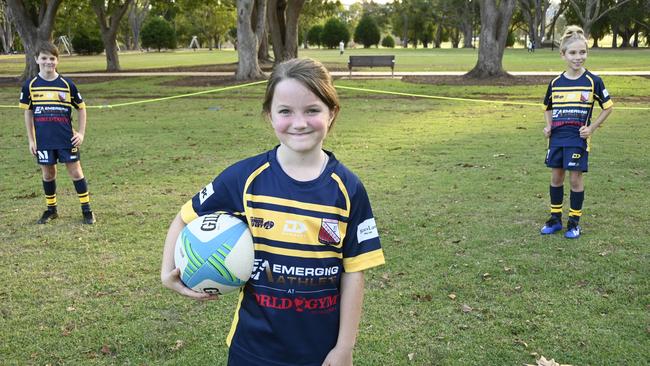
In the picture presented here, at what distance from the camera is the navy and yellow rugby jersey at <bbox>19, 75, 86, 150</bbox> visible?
6953 mm

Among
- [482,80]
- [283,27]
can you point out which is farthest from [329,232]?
[283,27]

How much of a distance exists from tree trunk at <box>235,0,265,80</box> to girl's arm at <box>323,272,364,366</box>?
24601 mm

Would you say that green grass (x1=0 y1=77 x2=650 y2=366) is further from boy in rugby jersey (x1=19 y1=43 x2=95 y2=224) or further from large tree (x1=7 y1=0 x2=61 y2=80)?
large tree (x1=7 y1=0 x2=61 y2=80)

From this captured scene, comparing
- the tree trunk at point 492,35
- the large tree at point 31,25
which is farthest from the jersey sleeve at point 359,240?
the large tree at point 31,25

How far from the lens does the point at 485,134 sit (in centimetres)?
1291

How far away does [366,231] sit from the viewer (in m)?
2.40

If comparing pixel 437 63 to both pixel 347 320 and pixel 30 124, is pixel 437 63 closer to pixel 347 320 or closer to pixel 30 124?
pixel 30 124

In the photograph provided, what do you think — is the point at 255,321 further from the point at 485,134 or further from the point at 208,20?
the point at 208,20

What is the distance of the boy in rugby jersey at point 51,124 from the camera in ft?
22.8

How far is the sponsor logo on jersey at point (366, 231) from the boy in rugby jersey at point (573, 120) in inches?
184

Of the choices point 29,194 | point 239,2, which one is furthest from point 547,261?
point 239,2

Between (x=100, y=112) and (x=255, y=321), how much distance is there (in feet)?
55.2

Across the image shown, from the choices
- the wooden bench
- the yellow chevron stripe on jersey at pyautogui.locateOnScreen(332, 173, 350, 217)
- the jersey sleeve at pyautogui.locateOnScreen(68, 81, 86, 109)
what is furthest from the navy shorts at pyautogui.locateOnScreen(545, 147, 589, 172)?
the wooden bench

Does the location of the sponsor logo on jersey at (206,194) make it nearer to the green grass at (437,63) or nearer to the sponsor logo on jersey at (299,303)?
the sponsor logo on jersey at (299,303)
